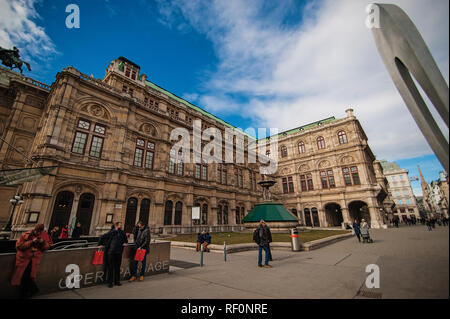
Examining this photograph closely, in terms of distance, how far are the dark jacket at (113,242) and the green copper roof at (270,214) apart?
12817 mm

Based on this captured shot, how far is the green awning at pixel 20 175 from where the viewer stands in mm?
9711

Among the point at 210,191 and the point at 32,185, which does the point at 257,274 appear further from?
the point at 210,191

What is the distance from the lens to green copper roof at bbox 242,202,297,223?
17031mm

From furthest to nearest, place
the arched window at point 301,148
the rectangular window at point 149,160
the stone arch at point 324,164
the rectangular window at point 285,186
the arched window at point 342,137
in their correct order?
the rectangular window at point 285,186, the arched window at point 301,148, the stone arch at point 324,164, the arched window at point 342,137, the rectangular window at point 149,160

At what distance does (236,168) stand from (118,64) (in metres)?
22.9

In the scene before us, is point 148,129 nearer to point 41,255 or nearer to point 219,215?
point 219,215

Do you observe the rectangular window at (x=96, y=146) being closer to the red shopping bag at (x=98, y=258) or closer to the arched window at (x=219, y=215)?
the red shopping bag at (x=98, y=258)

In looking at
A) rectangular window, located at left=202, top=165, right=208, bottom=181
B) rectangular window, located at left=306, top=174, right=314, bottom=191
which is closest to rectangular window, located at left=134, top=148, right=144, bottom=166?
rectangular window, located at left=202, top=165, right=208, bottom=181

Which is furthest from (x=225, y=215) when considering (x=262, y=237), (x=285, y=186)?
(x=262, y=237)

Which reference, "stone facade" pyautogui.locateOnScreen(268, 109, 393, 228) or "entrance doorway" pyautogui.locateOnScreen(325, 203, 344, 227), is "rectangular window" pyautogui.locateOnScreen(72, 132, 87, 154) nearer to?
"stone facade" pyautogui.locateOnScreen(268, 109, 393, 228)

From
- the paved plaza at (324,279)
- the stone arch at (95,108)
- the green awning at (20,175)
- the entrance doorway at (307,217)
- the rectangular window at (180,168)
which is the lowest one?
the paved plaza at (324,279)

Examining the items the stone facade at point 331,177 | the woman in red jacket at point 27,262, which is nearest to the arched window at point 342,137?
the stone facade at point 331,177

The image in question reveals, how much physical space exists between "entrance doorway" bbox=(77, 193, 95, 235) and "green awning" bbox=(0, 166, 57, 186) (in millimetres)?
6444
